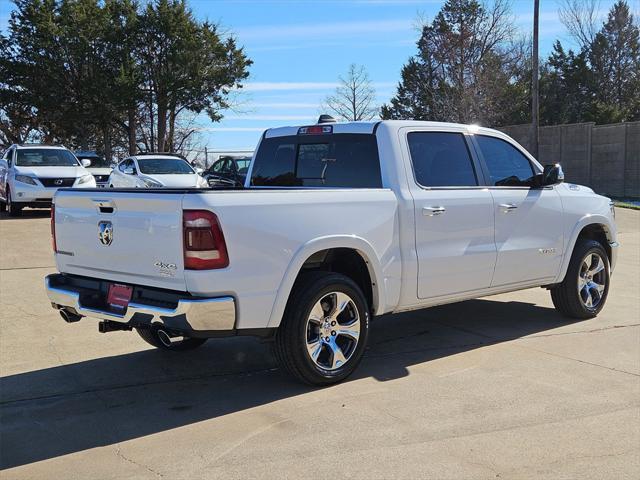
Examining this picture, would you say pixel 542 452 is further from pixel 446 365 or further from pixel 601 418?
pixel 446 365

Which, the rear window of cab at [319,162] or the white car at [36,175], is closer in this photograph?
the rear window of cab at [319,162]

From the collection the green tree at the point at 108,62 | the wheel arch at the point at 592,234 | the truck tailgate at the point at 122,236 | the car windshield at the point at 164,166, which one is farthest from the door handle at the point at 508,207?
the green tree at the point at 108,62

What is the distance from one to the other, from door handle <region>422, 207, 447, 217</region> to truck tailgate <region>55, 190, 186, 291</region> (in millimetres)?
2089

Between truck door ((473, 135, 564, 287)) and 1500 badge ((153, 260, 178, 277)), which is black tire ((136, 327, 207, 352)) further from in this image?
truck door ((473, 135, 564, 287))

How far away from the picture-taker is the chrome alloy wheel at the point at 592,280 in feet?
23.8

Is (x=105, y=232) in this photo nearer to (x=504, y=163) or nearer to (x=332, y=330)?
(x=332, y=330)

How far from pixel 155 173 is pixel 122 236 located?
14.2 meters

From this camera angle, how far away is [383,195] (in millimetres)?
5328

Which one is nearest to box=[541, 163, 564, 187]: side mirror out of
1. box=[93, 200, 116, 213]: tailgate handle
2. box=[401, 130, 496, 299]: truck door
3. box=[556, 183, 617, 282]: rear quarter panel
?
box=[556, 183, 617, 282]: rear quarter panel

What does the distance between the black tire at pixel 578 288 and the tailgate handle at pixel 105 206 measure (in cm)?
462

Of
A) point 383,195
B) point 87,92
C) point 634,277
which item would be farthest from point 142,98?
point 383,195

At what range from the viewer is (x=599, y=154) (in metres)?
26.6

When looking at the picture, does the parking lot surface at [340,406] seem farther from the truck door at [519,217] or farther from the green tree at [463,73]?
the green tree at [463,73]

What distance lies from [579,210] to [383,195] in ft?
9.19
